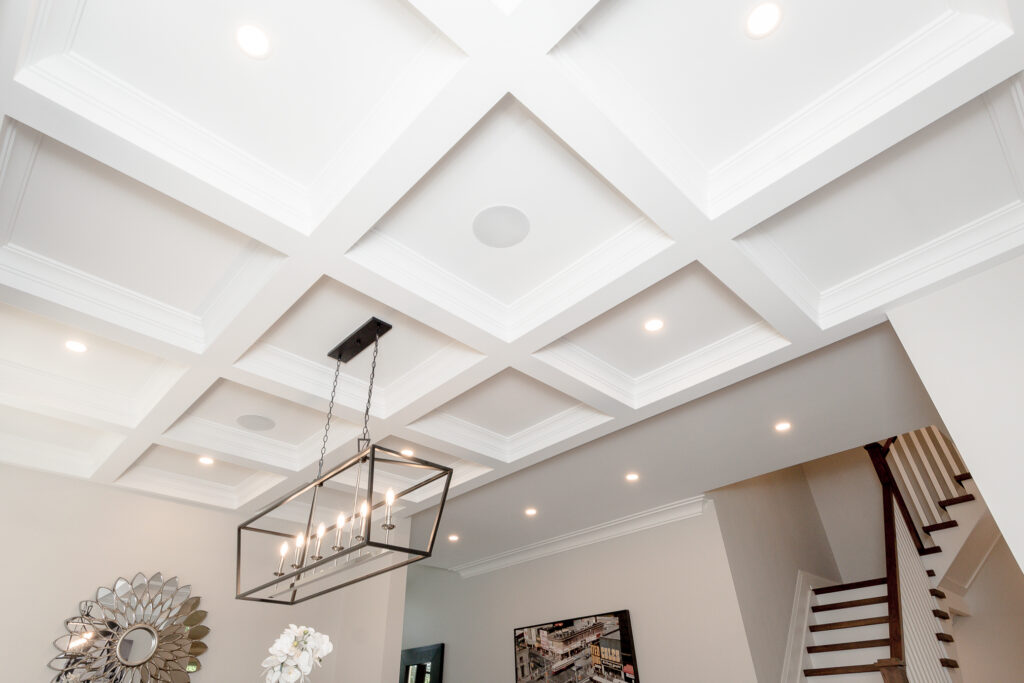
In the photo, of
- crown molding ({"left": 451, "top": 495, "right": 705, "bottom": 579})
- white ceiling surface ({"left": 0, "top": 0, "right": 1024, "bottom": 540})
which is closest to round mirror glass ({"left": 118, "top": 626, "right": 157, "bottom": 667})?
white ceiling surface ({"left": 0, "top": 0, "right": 1024, "bottom": 540})

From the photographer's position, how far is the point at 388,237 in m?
2.55

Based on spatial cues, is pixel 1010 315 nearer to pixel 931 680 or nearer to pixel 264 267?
pixel 264 267

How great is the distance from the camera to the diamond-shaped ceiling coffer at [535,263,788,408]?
293 cm

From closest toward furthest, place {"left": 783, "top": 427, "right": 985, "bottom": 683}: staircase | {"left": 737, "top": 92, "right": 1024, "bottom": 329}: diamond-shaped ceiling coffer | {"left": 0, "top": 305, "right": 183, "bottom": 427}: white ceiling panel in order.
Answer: {"left": 737, "top": 92, "right": 1024, "bottom": 329}: diamond-shaped ceiling coffer → {"left": 0, "top": 305, "right": 183, "bottom": 427}: white ceiling panel → {"left": 783, "top": 427, "right": 985, "bottom": 683}: staircase

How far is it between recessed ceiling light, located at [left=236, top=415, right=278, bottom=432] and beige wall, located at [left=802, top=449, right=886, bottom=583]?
21.1 feet

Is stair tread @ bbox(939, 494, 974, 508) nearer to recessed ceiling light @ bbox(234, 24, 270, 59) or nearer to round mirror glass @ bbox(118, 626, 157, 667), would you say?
recessed ceiling light @ bbox(234, 24, 270, 59)

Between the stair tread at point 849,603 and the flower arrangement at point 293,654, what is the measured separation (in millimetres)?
4992

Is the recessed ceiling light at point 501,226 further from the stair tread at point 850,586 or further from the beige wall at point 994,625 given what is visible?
the beige wall at point 994,625

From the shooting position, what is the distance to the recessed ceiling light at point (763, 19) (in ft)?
5.98

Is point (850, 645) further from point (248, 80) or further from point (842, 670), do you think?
point (248, 80)

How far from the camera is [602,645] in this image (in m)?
5.36

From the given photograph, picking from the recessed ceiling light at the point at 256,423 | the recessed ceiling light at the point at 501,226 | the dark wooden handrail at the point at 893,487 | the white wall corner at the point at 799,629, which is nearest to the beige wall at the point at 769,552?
the white wall corner at the point at 799,629

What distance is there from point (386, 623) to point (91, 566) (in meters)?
2.26

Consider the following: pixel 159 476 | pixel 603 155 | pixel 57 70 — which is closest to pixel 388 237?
pixel 603 155
